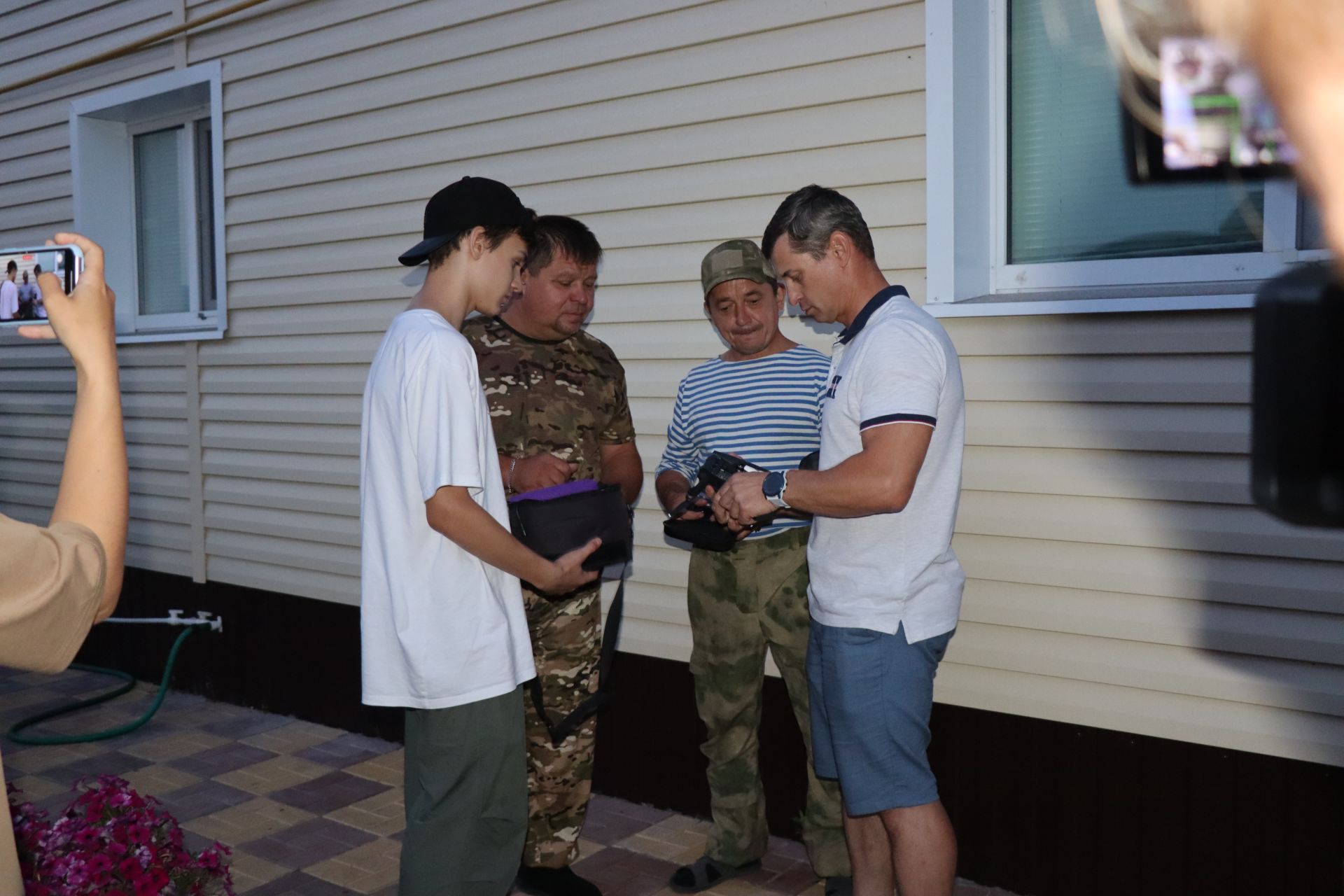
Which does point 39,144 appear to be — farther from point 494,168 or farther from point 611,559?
point 611,559

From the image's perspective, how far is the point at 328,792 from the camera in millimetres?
4742

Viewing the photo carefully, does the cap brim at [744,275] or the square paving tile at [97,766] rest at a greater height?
the cap brim at [744,275]

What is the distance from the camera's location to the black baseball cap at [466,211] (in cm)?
273

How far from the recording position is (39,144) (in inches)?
276

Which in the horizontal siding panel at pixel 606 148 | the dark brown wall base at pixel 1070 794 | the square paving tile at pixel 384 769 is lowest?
the square paving tile at pixel 384 769

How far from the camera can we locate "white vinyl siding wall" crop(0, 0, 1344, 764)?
3.16 m

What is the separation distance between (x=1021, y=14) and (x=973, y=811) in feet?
8.26

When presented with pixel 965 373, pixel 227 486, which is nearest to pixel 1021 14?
pixel 965 373

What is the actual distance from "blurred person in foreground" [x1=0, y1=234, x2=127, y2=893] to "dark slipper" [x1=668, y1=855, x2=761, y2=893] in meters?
2.63

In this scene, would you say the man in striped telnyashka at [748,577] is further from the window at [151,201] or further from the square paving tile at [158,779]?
the window at [151,201]

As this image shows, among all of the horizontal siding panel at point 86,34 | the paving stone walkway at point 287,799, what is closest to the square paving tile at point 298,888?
the paving stone walkway at point 287,799

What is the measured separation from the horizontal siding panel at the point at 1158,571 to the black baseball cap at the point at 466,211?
1.76 meters

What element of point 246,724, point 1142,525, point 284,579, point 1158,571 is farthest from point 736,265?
point 246,724

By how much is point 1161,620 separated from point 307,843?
3067mm
